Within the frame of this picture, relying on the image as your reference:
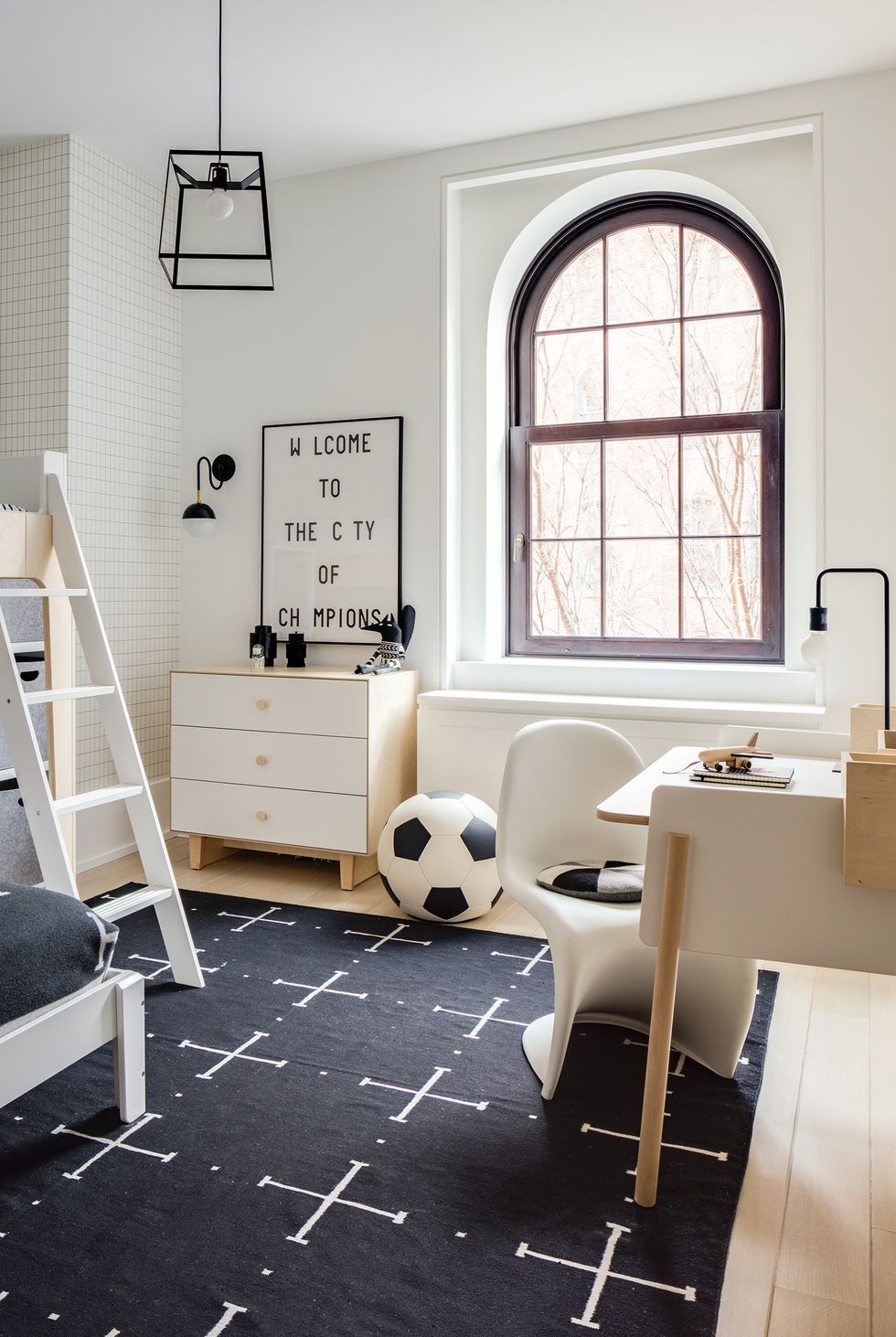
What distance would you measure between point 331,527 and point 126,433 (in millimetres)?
920

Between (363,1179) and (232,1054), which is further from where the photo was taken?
(232,1054)

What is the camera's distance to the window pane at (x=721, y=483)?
11.9 ft

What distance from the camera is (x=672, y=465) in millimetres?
3752

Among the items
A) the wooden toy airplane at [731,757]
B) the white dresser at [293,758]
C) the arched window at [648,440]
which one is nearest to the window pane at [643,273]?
the arched window at [648,440]

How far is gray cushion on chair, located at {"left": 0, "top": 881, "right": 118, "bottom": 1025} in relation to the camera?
170 centimetres

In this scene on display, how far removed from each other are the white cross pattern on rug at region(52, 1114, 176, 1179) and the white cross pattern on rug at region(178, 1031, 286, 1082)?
0.19 meters

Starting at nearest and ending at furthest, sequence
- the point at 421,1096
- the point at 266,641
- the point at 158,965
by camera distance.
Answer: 1. the point at 421,1096
2. the point at 158,965
3. the point at 266,641

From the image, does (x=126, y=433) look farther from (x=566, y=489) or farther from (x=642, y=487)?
(x=642, y=487)

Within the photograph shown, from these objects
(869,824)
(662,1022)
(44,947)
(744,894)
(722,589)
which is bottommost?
(662,1022)

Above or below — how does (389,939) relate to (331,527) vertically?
below

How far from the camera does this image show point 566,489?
3.93 metres

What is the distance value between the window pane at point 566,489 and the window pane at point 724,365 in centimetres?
44

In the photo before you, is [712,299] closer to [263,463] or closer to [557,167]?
[557,167]

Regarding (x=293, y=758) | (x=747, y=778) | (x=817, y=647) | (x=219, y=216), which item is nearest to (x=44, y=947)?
(x=747, y=778)
